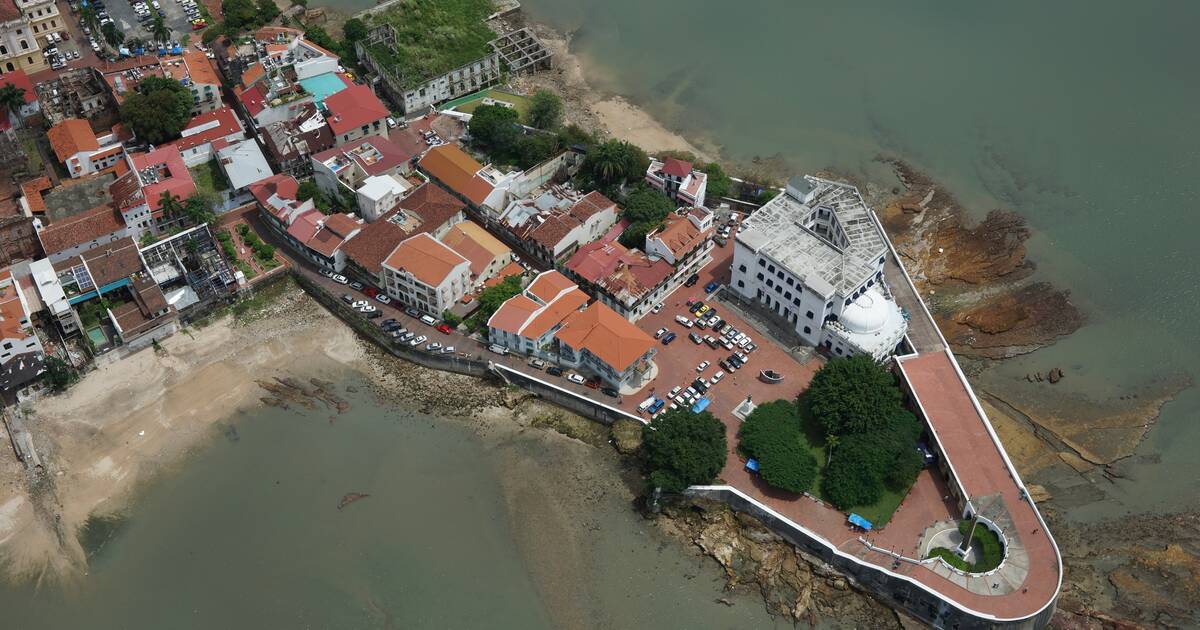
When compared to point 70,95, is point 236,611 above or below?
below

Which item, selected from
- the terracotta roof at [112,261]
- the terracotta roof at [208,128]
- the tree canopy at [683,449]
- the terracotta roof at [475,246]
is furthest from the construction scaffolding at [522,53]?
the tree canopy at [683,449]

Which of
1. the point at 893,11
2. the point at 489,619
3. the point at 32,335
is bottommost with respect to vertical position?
the point at 489,619

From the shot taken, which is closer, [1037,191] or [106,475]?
[106,475]

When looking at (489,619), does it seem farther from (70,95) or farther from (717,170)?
(70,95)

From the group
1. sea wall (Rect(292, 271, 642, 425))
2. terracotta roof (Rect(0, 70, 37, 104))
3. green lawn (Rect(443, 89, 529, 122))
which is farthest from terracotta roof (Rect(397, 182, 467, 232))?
terracotta roof (Rect(0, 70, 37, 104))

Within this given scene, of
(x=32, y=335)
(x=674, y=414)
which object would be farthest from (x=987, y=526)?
(x=32, y=335)
